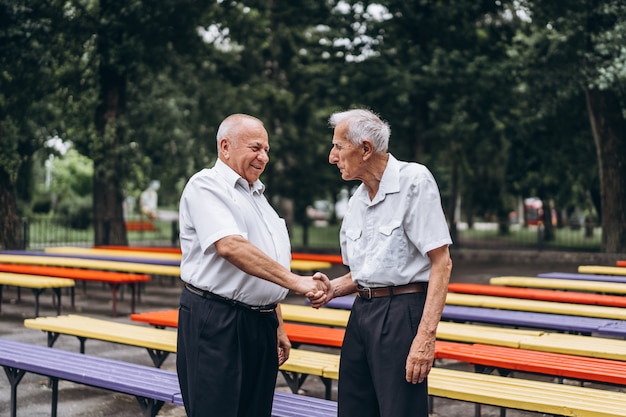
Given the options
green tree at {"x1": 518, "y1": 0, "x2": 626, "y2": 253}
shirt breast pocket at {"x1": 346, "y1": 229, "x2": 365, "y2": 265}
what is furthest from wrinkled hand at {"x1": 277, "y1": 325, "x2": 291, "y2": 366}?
green tree at {"x1": 518, "y1": 0, "x2": 626, "y2": 253}

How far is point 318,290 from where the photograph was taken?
3.81 m

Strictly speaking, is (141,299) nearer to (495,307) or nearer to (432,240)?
(495,307)

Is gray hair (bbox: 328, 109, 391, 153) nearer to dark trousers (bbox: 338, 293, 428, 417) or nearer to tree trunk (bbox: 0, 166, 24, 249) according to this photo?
dark trousers (bbox: 338, 293, 428, 417)

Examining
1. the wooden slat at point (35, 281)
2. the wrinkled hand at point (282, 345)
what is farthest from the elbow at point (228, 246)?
the wooden slat at point (35, 281)

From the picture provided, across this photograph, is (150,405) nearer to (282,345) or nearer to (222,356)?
(282,345)

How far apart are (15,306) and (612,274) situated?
912cm

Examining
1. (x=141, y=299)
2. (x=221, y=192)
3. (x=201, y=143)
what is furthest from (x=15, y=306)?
(x=201, y=143)

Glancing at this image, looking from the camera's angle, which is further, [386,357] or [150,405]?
[150,405]

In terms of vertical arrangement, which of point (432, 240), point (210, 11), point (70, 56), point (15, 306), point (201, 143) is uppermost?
point (210, 11)

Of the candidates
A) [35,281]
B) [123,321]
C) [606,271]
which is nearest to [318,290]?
[35,281]

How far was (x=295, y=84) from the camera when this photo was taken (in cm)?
2842

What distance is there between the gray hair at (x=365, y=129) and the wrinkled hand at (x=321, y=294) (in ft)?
2.17

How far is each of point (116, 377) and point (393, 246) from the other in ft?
8.95

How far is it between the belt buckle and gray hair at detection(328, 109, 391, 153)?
0.61 m
